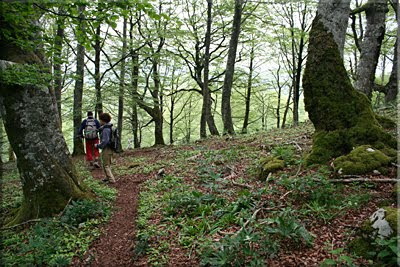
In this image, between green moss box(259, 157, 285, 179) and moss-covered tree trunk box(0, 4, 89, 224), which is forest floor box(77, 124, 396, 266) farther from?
moss-covered tree trunk box(0, 4, 89, 224)

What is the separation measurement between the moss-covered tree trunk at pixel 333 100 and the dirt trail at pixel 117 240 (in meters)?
4.01

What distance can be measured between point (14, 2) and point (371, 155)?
6.13 m

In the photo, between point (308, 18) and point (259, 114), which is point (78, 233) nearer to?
point (308, 18)

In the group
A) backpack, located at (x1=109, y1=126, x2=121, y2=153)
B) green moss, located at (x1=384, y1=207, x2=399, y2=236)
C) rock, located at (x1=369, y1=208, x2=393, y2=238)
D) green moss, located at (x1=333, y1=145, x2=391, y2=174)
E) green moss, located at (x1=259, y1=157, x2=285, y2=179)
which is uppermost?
backpack, located at (x1=109, y1=126, x2=121, y2=153)

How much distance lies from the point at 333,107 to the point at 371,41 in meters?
4.91

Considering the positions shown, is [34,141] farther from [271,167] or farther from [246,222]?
[271,167]

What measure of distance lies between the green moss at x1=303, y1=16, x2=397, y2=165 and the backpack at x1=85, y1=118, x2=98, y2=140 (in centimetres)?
761

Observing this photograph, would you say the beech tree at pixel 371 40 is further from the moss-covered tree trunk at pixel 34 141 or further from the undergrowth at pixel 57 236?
the undergrowth at pixel 57 236

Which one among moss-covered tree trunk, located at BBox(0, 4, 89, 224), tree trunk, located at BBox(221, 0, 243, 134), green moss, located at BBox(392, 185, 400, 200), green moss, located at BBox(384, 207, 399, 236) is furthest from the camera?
tree trunk, located at BBox(221, 0, 243, 134)

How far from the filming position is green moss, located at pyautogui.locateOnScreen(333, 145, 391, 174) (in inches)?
171

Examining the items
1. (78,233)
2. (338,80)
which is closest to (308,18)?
(338,80)

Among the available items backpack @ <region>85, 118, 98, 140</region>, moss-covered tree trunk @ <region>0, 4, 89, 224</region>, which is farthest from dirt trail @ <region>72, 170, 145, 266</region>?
backpack @ <region>85, 118, 98, 140</region>

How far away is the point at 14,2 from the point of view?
3.15 m

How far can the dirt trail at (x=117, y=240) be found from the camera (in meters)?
3.89
